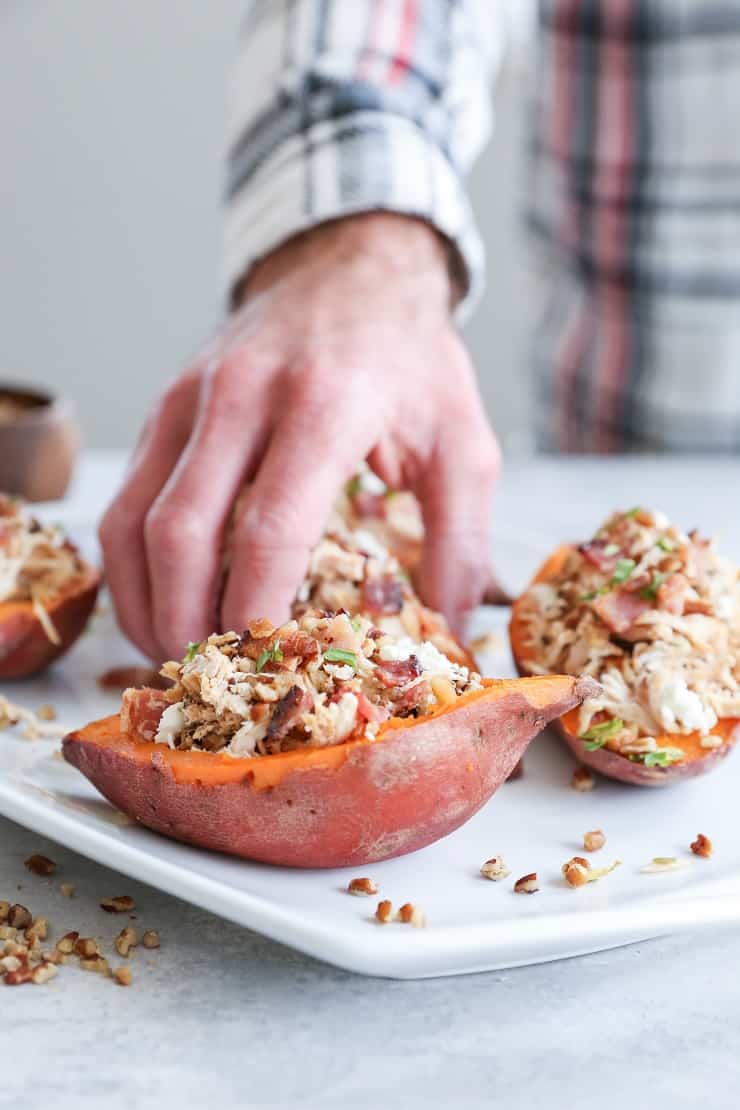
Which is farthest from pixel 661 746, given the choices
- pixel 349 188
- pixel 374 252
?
pixel 349 188

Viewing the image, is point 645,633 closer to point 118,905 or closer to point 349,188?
point 118,905

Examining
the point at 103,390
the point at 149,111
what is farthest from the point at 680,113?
the point at 103,390

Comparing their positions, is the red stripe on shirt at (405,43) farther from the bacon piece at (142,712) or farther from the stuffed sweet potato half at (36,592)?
the bacon piece at (142,712)

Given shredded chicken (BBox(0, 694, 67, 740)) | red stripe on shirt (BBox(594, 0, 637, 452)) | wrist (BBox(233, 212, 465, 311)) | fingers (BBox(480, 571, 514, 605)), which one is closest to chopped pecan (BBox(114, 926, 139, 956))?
shredded chicken (BBox(0, 694, 67, 740))

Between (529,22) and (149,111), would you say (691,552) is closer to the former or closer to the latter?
(529,22)

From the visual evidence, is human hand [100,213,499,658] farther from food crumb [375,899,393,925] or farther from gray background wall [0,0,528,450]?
gray background wall [0,0,528,450]

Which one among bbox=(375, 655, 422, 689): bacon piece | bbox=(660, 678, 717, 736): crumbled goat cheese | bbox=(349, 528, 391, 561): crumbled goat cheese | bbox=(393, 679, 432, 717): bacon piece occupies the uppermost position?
bbox=(375, 655, 422, 689): bacon piece

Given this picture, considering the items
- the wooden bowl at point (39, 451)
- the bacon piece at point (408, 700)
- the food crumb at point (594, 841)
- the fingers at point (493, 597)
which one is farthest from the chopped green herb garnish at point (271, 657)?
the wooden bowl at point (39, 451)
